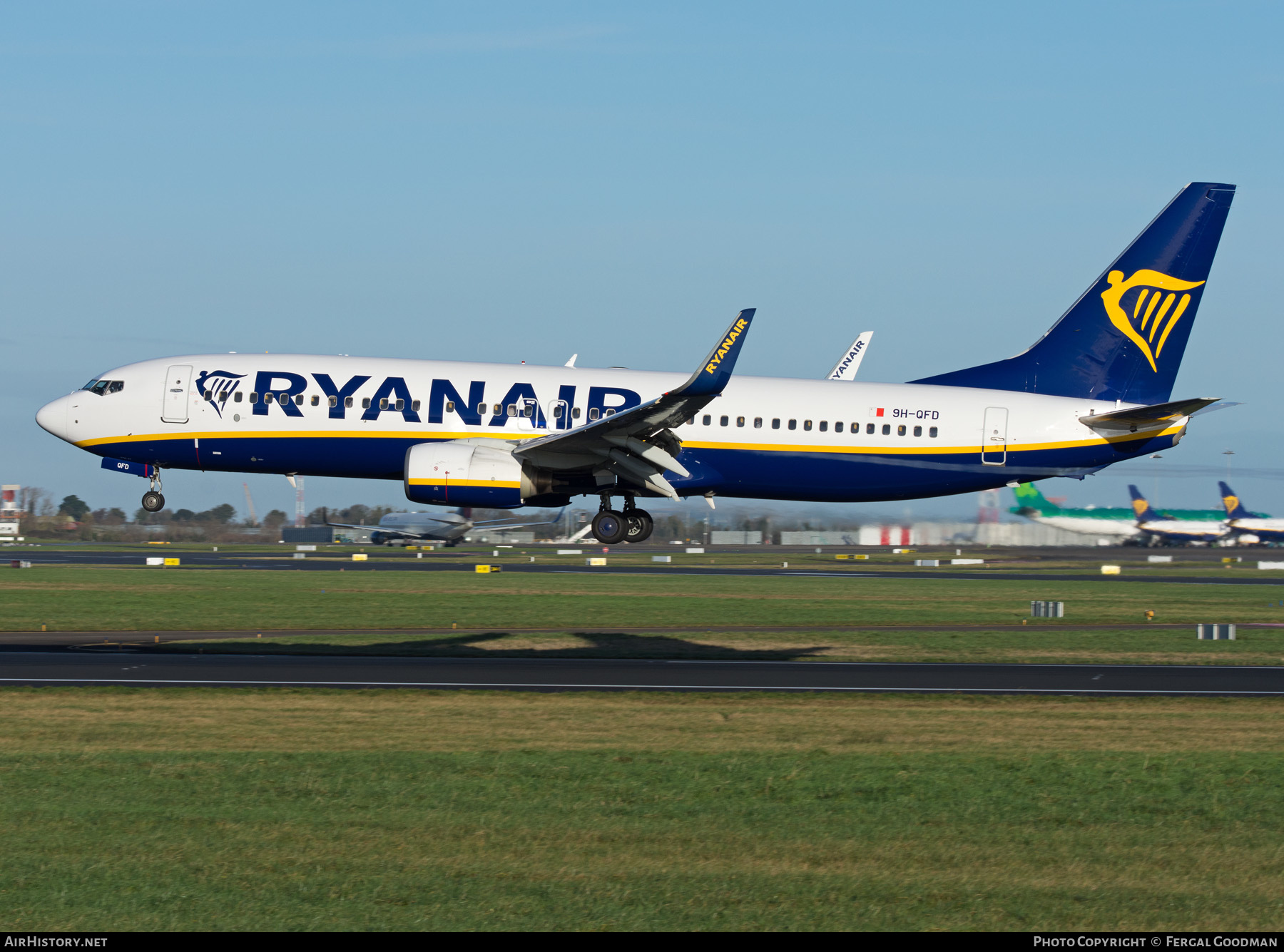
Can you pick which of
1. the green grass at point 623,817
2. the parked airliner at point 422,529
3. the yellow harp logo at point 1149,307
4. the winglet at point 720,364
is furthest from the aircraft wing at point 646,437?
the parked airliner at point 422,529

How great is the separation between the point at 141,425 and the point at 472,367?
9136 mm

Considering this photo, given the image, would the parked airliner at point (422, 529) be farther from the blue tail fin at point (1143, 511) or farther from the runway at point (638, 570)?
the blue tail fin at point (1143, 511)

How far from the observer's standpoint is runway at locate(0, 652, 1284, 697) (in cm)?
2848

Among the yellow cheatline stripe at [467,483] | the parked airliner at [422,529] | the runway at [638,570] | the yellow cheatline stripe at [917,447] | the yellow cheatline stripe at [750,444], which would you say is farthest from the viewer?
the parked airliner at [422,529]

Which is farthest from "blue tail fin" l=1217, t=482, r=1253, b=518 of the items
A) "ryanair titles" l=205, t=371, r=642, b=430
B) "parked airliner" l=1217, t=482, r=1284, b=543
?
"ryanair titles" l=205, t=371, r=642, b=430

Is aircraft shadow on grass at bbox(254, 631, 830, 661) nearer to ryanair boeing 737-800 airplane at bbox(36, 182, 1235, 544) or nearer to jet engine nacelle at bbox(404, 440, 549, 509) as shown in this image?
ryanair boeing 737-800 airplane at bbox(36, 182, 1235, 544)

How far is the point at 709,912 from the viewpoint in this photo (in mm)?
13125

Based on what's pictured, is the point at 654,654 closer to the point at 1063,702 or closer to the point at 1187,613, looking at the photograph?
the point at 1063,702

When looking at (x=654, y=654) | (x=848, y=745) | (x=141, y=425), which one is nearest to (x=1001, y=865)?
(x=848, y=745)

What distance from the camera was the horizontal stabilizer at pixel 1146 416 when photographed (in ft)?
103

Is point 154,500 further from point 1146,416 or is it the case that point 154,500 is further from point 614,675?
point 1146,416

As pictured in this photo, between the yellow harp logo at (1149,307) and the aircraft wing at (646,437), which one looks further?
the yellow harp logo at (1149,307)

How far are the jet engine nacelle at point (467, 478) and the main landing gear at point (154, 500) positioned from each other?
7.06 meters

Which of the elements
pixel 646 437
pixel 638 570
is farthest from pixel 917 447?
pixel 638 570
